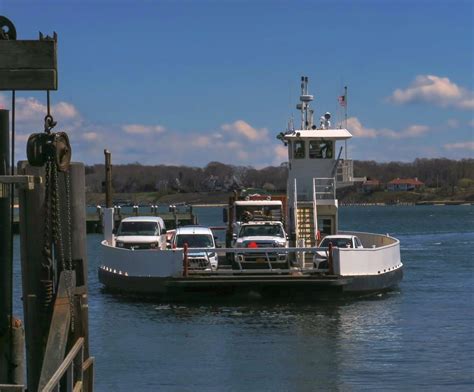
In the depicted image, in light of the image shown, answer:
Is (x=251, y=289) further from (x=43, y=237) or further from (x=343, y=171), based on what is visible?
(x=43, y=237)

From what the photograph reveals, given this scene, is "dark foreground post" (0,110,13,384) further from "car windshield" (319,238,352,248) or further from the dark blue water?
"car windshield" (319,238,352,248)

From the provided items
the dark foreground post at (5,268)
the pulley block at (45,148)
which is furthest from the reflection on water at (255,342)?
the pulley block at (45,148)

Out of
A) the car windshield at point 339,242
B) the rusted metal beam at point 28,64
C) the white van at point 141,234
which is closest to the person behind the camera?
the rusted metal beam at point 28,64

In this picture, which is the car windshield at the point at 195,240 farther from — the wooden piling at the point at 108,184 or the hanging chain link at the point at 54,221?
the hanging chain link at the point at 54,221

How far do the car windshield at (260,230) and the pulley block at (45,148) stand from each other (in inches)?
858

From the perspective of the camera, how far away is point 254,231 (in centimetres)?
3147

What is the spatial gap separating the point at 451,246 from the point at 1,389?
6180 centimetres

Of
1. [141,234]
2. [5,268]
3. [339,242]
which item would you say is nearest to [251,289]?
[339,242]

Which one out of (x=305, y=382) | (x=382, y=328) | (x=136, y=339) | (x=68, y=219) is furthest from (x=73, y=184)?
(x=382, y=328)

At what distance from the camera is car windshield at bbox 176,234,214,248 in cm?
3127

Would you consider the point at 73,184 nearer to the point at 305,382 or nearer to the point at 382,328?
the point at 305,382

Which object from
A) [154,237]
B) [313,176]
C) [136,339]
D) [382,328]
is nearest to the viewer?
[136,339]

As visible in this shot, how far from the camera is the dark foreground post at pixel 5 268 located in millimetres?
10125

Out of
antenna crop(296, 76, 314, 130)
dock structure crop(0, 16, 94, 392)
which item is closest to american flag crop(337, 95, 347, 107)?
antenna crop(296, 76, 314, 130)
